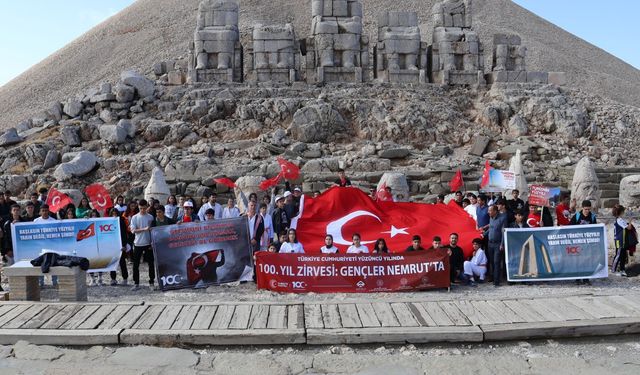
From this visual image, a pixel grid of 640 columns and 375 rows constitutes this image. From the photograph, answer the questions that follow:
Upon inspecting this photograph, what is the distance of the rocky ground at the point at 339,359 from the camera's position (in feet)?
22.0

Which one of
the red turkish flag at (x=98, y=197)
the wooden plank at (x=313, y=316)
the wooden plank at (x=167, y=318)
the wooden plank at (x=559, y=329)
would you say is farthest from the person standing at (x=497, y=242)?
the red turkish flag at (x=98, y=197)

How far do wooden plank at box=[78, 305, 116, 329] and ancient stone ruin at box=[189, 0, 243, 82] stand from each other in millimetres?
16371

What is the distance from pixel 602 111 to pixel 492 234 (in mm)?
16261

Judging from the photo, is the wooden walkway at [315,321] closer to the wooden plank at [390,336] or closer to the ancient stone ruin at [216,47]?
the wooden plank at [390,336]

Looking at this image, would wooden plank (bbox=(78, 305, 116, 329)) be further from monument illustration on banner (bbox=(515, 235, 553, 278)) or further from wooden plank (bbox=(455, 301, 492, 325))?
monument illustration on banner (bbox=(515, 235, 553, 278))

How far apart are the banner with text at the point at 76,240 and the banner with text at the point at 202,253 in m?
0.95

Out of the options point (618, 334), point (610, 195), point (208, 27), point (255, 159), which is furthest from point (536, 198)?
point (208, 27)

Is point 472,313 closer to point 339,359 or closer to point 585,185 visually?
point 339,359

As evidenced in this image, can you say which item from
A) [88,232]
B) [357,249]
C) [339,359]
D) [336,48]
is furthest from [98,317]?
[336,48]

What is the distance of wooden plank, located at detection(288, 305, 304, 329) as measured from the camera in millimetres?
7492

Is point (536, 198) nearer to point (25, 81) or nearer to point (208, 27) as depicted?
point (208, 27)

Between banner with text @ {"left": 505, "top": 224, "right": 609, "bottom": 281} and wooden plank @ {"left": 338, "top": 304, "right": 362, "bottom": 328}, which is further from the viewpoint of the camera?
banner with text @ {"left": 505, "top": 224, "right": 609, "bottom": 281}

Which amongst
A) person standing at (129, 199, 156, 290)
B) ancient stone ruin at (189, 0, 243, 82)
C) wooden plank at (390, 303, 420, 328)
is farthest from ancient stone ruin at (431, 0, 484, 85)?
wooden plank at (390, 303, 420, 328)

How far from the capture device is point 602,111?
2414 centimetres
